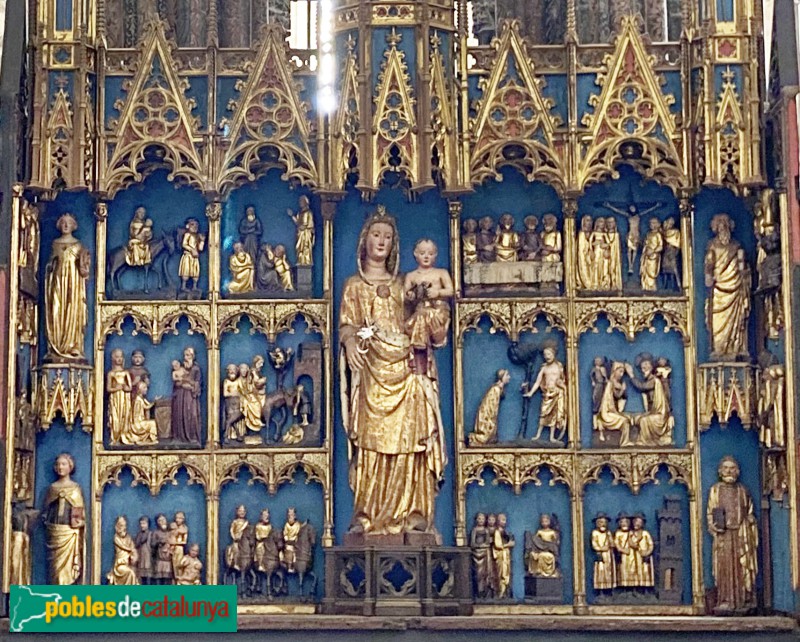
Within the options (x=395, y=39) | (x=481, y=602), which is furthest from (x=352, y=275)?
(x=481, y=602)

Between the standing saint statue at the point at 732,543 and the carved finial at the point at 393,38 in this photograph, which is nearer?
the standing saint statue at the point at 732,543

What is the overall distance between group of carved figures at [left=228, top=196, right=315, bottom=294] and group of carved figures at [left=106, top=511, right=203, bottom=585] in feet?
7.81

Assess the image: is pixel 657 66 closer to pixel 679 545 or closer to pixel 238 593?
pixel 679 545

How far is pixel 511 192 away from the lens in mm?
18125

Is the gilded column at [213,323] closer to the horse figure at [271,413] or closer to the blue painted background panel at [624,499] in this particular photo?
the horse figure at [271,413]

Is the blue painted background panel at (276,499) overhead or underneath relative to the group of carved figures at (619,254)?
underneath

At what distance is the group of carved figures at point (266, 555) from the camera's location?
57.3 ft

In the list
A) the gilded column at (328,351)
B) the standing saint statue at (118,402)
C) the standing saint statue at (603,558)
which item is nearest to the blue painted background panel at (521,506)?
the standing saint statue at (603,558)

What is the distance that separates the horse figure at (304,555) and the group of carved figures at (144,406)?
1371 millimetres

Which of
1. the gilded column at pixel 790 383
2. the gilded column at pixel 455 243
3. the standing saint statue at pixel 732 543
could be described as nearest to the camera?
the gilded column at pixel 790 383

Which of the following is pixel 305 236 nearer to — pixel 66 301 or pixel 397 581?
pixel 66 301

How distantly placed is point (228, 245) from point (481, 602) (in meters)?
4.29

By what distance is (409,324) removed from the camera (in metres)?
17.5

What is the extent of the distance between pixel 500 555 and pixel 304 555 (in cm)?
189
